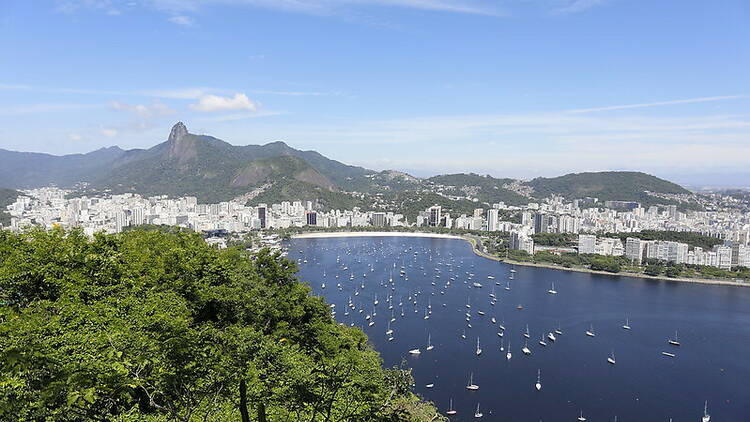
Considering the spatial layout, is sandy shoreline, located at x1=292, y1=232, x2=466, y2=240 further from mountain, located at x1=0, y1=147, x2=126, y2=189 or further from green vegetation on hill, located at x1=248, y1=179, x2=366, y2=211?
mountain, located at x1=0, y1=147, x2=126, y2=189

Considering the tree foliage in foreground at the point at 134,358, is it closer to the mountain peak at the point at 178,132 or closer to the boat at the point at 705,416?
the boat at the point at 705,416

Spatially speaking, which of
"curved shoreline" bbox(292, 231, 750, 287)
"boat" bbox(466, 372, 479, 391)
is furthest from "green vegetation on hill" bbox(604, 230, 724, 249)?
"boat" bbox(466, 372, 479, 391)

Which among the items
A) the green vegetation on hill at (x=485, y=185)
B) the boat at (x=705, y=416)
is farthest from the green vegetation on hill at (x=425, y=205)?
the boat at (x=705, y=416)

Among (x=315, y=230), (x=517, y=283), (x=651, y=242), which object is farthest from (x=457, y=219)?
(x=517, y=283)

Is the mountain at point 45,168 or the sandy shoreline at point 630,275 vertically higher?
the mountain at point 45,168

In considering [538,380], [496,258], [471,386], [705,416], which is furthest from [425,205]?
[705,416]
